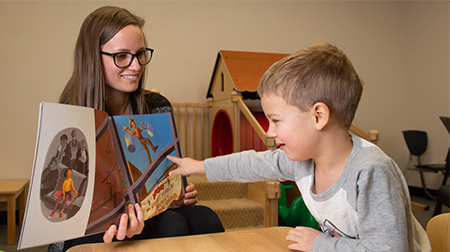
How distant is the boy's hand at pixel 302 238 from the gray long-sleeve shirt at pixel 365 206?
0.05 feet

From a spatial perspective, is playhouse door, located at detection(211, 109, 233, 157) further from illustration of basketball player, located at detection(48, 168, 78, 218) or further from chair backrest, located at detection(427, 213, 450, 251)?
illustration of basketball player, located at detection(48, 168, 78, 218)

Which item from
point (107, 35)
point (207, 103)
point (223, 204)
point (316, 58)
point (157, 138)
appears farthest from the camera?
point (207, 103)

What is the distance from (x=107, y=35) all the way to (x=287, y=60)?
2.04ft

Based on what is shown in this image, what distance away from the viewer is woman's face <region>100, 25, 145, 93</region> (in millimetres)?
1061

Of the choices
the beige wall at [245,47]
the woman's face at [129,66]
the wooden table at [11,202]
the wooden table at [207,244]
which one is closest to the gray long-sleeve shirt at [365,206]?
the wooden table at [207,244]

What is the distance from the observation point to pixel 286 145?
2.47 ft

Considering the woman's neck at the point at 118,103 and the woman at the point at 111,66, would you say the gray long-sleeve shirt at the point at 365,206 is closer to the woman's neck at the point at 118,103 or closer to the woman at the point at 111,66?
the woman at the point at 111,66

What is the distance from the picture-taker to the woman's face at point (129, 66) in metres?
1.06

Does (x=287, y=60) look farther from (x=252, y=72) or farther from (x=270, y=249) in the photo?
(x=252, y=72)

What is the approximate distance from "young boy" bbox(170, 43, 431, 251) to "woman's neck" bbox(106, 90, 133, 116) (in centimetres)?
62

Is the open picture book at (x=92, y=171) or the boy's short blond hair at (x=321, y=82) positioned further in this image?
the boy's short blond hair at (x=321, y=82)

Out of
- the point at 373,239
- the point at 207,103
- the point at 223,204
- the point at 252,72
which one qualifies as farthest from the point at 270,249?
the point at 207,103

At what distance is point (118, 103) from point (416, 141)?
3.60m

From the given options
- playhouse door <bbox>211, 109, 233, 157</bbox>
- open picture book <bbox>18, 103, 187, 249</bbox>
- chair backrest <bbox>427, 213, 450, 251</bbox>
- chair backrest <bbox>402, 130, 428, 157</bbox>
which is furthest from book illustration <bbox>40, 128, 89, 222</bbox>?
chair backrest <bbox>402, 130, 428, 157</bbox>
